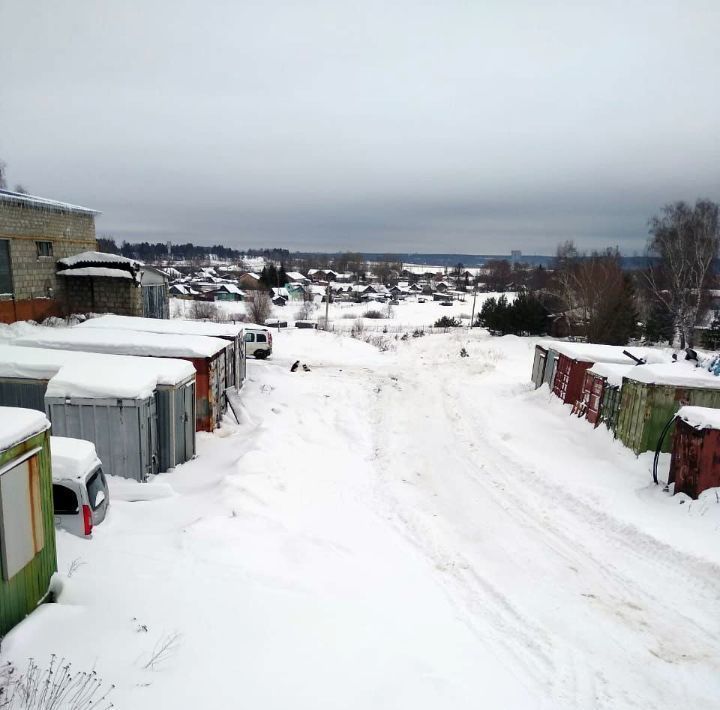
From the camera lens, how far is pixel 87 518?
6074 millimetres

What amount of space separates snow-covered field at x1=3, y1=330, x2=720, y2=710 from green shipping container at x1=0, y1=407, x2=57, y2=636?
9.5 inches

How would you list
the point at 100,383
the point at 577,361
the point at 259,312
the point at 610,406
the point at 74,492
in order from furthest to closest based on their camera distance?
the point at 259,312, the point at 577,361, the point at 610,406, the point at 100,383, the point at 74,492

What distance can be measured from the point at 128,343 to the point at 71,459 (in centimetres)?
616

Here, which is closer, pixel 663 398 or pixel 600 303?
pixel 663 398

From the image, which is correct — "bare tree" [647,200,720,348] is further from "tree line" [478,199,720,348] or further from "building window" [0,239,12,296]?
"building window" [0,239,12,296]

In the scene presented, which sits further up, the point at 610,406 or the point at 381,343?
the point at 610,406

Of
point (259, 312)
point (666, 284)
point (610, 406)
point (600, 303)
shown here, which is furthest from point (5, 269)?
point (666, 284)

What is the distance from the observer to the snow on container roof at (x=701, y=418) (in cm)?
888

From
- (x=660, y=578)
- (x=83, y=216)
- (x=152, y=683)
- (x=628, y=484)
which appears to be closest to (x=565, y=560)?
(x=660, y=578)

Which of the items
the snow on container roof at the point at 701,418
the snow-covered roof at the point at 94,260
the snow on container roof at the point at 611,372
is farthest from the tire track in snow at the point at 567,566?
the snow-covered roof at the point at 94,260

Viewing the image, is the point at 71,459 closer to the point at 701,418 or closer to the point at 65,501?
the point at 65,501

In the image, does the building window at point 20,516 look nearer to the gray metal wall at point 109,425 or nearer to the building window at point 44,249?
the gray metal wall at point 109,425

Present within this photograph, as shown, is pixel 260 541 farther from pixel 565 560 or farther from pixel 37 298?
pixel 37 298

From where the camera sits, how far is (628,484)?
1037 centimetres
